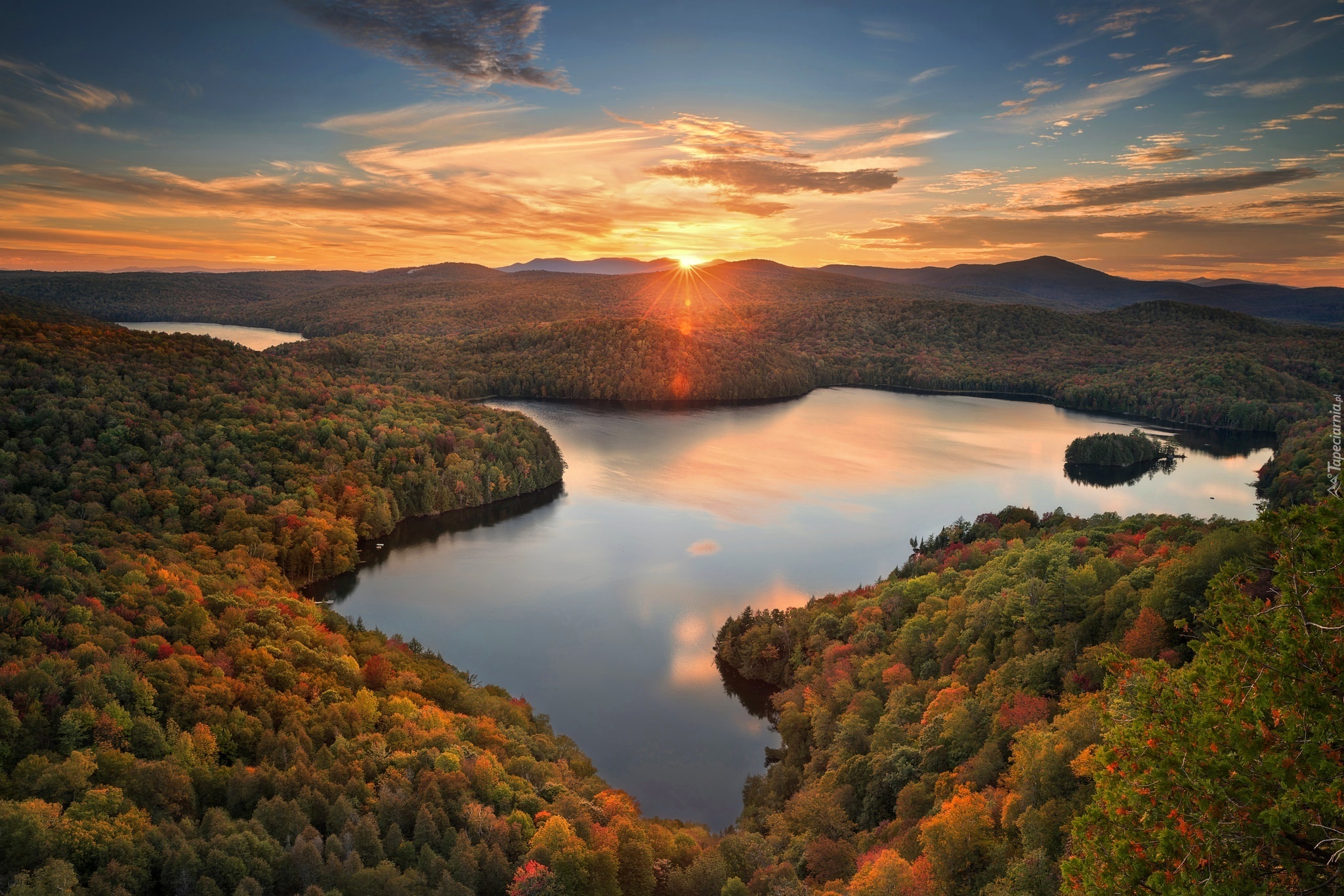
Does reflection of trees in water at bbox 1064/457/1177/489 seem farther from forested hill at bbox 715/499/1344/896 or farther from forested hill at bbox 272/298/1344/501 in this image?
forested hill at bbox 715/499/1344/896

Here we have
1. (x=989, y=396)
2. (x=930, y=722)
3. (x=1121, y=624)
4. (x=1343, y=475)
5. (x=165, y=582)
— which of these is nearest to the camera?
(x=1343, y=475)

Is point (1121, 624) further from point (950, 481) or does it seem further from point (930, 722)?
point (950, 481)

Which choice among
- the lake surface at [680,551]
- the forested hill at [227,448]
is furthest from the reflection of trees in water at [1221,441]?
the forested hill at [227,448]

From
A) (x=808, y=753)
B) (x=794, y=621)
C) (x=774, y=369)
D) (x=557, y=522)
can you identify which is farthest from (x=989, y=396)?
(x=808, y=753)

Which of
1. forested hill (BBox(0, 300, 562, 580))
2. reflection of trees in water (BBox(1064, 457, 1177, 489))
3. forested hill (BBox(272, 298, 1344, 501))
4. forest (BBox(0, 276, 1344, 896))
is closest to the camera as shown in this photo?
forest (BBox(0, 276, 1344, 896))

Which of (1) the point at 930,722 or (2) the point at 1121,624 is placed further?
(1) the point at 930,722

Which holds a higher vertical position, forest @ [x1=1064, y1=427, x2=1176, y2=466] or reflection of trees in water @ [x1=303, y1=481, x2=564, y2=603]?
forest @ [x1=1064, y1=427, x2=1176, y2=466]

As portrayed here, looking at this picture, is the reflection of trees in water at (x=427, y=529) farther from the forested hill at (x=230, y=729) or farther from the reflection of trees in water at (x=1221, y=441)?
the reflection of trees in water at (x=1221, y=441)

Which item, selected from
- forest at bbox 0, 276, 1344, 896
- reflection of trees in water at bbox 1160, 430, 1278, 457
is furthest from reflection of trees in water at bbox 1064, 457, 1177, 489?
forest at bbox 0, 276, 1344, 896
